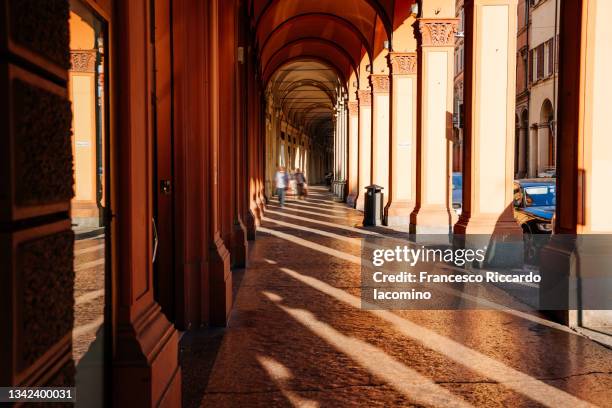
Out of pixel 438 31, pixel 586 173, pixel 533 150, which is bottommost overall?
pixel 586 173

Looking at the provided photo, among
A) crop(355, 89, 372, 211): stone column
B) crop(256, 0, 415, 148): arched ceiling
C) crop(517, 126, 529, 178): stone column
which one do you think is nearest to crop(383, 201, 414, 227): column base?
crop(256, 0, 415, 148): arched ceiling

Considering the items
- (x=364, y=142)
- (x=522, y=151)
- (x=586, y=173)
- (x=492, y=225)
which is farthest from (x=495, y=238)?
(x=522, y=151)

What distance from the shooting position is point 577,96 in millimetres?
5461

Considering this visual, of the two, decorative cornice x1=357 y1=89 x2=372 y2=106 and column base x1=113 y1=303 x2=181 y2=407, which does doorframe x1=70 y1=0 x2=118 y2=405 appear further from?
decorative cornice x1=357 y1=89 x2=372 y2=106

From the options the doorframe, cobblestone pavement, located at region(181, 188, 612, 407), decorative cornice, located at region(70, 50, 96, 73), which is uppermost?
decorative cornice, located at region(70, 50, 96, 73)

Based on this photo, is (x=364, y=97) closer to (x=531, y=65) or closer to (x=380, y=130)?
(x=380, y=130)

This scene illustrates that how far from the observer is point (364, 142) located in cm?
2127

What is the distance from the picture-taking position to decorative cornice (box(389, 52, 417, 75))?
586 inches

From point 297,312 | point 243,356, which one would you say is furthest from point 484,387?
point 297,312

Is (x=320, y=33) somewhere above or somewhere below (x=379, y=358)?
above

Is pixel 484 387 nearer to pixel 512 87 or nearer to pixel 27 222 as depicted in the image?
pixel 27 222

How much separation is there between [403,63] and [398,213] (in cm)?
384

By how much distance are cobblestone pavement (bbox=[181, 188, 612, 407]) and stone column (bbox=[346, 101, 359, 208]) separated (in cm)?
1712

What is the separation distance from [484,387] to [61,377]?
2794mm
